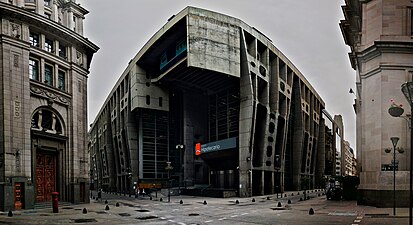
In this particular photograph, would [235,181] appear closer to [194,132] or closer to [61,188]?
[194,132]

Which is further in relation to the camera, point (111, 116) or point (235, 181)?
point (111, 116)


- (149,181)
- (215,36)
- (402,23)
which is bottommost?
(149,181)

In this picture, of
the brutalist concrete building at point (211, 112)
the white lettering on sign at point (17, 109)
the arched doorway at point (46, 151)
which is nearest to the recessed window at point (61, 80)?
the arched doorway at point (46, 151)

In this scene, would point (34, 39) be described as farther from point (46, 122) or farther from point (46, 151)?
point (46, 151)

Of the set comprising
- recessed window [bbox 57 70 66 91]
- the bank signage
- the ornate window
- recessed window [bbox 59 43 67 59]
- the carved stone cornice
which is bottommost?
the bank signage

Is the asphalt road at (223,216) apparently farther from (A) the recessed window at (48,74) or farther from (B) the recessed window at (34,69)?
(A) the recessed window at (48,74)

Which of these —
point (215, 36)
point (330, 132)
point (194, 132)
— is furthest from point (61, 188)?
point (330, 132)

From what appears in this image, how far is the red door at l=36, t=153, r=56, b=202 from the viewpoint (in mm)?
43719

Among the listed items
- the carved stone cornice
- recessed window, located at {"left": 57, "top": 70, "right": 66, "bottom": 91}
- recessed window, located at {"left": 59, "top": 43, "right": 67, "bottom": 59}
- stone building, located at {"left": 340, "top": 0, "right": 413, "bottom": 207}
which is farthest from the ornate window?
stone building, located at {"left": 340, "top": 0, "right": 413, "bottom": 207}

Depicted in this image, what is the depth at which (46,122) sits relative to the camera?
44.9 m

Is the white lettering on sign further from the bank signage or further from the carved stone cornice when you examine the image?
the bank signage

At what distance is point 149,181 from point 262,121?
2673cm

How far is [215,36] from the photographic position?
6366 cm

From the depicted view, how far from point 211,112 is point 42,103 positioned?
137 feet
